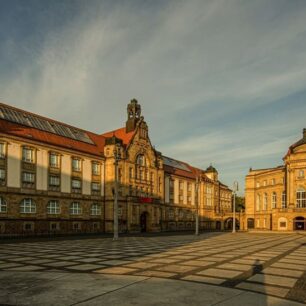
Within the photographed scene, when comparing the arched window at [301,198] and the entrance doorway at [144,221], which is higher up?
the arched window at [301,198]

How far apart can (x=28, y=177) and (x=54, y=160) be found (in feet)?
17.5

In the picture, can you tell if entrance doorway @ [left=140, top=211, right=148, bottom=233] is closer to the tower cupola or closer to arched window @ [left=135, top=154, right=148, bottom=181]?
arched window @ [left=135, top=154, right=148, bottom=181]

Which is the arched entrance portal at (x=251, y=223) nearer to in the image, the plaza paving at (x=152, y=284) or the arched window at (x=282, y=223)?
the arched window at (x=282, y=223)

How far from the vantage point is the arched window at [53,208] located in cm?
4872

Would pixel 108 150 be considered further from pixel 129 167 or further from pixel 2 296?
pixel 2 296

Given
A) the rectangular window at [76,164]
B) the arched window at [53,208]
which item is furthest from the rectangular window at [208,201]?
the arched window at [53,208]

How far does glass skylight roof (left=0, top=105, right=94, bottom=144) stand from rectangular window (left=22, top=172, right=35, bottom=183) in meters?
7.66

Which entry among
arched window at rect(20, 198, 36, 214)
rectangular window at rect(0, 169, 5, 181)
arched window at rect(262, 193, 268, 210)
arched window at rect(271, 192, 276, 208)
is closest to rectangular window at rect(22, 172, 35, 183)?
arched window at rect(20, 198, 36, 214)

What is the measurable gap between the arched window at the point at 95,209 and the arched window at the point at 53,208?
734 cm

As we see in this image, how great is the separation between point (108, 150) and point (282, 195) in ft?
152

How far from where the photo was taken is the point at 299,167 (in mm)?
74062

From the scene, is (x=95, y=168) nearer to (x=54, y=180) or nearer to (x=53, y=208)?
(x=54, y=180)

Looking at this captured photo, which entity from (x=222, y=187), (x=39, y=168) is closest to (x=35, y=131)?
(x=39, y=168)

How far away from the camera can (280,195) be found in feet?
270
